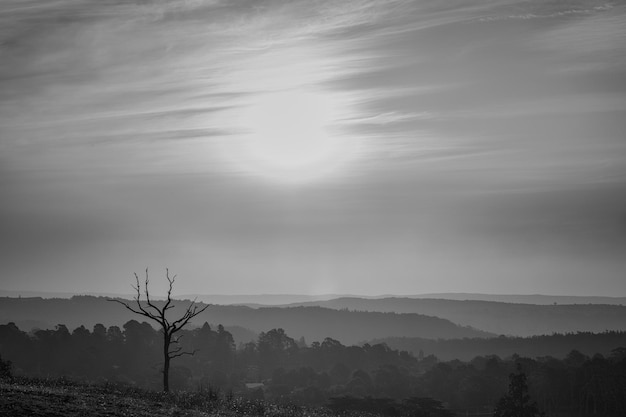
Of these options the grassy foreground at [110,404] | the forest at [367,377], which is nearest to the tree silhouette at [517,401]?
the forest at [367,377]

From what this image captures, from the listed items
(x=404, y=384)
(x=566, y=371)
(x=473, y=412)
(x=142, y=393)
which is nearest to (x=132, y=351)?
(x=404, y=384)

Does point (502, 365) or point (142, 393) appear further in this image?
point (502, 365)

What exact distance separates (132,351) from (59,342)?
19360 mm

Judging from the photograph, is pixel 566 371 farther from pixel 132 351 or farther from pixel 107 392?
pixel 107 392

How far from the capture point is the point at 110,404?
3788 centimetres

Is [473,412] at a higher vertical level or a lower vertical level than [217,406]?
lower

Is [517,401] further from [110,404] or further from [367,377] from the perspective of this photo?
[110,404]

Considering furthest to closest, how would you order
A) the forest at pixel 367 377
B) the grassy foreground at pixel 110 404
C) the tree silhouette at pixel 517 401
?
the forest at pixel 367 377
the tree silhouette at pixel 517 401
the grassy foreground at pixel 110 404

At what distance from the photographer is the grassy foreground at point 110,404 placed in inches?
1325

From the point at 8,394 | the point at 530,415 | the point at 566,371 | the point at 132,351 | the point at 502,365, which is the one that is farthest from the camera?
the point at 132,351

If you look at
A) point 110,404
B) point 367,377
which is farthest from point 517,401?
point 110,404

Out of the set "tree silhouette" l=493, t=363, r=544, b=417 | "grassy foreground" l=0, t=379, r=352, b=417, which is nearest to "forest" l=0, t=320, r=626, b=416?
"tree silhouette" l=493, t=363, r=544, b=417

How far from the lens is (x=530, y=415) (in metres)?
120

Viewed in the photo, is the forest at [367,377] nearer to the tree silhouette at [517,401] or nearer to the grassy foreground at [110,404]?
the tree silhouette at [517,401]
